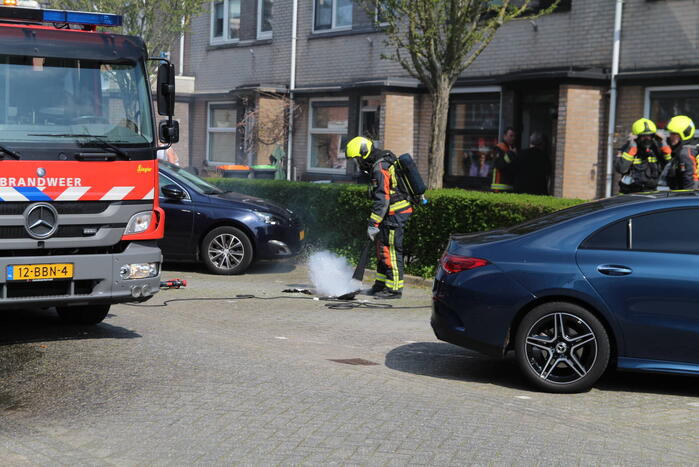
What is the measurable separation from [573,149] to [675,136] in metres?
5.50

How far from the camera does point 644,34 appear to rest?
16.5 metres

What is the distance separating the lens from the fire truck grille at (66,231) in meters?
7.70

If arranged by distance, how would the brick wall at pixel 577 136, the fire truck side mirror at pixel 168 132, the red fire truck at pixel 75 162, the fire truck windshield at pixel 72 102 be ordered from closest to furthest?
the red fire truck at pixel 75 162
the fire truck windshield at pixel 72 102
the fire truck side mirror at pixel 168 132
the brick wall at pixel 577 136

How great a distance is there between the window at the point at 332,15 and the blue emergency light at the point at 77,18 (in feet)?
47.9

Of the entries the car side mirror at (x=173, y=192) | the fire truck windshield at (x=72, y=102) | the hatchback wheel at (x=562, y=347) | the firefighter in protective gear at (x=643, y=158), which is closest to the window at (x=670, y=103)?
the firefighter in protective gear at (x=643, y=158)

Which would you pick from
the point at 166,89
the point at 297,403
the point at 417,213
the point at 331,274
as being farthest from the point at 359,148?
the point at 297,403

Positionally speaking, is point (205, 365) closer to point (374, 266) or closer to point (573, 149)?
point (374, 266)

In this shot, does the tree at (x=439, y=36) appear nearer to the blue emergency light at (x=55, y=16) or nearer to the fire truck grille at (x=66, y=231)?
the blue emergency light at (x=55, y=16)

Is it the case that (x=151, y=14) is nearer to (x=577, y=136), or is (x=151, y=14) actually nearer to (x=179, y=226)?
(x=179, y=226)

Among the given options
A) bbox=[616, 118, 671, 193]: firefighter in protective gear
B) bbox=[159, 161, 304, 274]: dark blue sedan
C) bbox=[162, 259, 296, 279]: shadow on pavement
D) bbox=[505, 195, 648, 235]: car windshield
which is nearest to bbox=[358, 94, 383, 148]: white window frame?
bbox=[162, 259, 296, 279]: shadow on pavement

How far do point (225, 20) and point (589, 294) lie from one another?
22.0 meters

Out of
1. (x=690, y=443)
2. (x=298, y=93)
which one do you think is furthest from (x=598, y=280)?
(x=298, y=93)

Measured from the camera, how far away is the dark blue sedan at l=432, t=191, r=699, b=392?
6797 millimetres

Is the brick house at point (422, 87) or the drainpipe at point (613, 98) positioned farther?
the drainpipe at point (613, 98)
